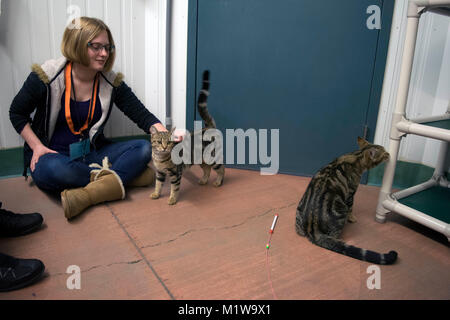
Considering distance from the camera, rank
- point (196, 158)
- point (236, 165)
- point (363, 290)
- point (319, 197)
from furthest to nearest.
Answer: point (236, 165), point (196, 158), point (319, 197), point (363, 290)

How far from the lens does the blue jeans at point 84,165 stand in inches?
76.4

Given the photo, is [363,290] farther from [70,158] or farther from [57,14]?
[57,14]

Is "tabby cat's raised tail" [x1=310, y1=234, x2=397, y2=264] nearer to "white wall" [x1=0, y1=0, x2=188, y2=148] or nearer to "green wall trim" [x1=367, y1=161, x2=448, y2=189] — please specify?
"green wall trim" [x1=367, y1=161, x2=448, y2=189]

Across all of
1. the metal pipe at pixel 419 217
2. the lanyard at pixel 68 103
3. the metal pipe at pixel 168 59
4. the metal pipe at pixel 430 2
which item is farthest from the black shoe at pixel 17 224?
the metal pipe at pixel 430 2

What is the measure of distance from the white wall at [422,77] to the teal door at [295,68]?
0.30 ft

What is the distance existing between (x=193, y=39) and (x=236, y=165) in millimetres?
1012

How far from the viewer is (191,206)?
204 centimetres

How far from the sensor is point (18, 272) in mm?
1291

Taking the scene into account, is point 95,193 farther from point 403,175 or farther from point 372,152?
point 403,175

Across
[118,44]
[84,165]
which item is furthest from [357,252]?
[118,44]

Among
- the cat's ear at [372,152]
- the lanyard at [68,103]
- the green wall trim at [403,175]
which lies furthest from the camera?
the green wall trim at [403,175]

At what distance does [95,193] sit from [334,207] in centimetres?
129

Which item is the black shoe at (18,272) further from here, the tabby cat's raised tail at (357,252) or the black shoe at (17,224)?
the tabby cat's raised tail at (357,252)

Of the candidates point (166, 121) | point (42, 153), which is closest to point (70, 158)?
point (42, 153)
